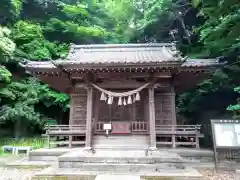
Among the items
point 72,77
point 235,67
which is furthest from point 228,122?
point 235,67

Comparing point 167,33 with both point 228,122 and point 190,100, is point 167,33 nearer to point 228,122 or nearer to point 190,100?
point 190,100

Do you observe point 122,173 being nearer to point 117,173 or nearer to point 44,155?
point 117,173

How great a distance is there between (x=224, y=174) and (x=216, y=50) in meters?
8.62

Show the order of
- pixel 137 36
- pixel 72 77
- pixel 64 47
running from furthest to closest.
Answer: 1. pixel 137 36
2. pixel 64 47
3. pixel 72 77

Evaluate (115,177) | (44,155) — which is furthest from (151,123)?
(44,155)

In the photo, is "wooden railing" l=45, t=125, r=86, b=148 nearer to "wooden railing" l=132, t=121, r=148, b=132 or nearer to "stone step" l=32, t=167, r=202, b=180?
"wooden railing" l=132, t=121, r=148, b=132

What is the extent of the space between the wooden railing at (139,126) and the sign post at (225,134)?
285 centimetres

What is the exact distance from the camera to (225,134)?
262 inches

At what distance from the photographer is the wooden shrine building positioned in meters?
7.60

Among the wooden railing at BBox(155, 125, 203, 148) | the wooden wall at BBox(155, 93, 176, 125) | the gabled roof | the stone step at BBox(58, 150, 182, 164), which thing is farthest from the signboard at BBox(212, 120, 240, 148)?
the wooden wall at BBox(155, 93, 176, 125)

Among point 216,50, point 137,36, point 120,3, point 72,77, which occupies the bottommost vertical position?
point 72,77

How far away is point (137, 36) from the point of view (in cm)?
1827

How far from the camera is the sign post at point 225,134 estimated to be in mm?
6559

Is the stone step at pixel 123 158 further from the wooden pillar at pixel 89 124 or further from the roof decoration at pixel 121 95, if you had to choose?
the roof decoration at pixel 121 95
